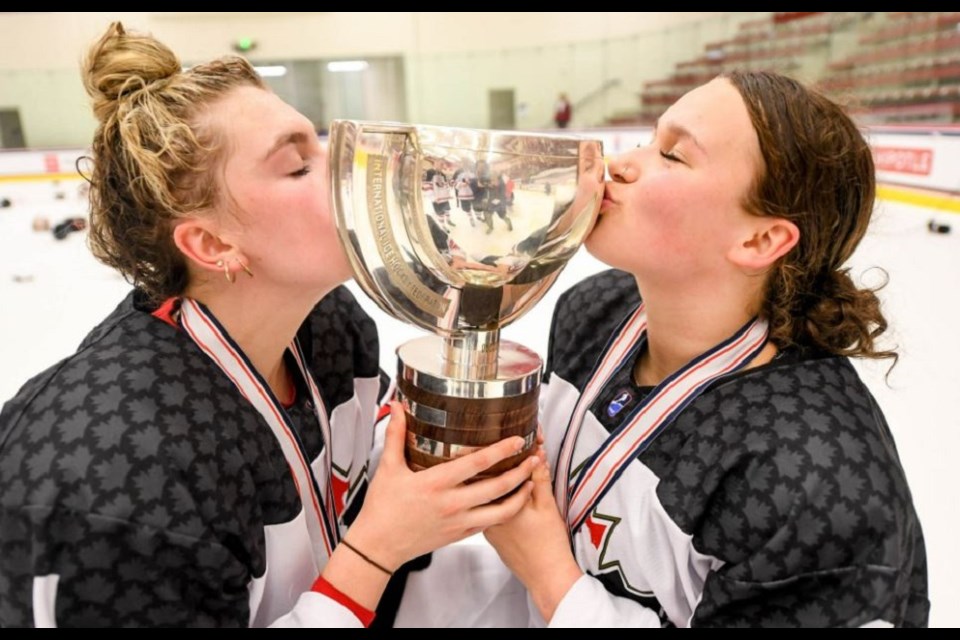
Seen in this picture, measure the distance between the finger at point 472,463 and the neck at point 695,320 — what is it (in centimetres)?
32

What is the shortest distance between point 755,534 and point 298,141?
27.9 inches

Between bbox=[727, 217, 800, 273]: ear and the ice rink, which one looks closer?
bbox=[727, 217, 800, 273]: ear

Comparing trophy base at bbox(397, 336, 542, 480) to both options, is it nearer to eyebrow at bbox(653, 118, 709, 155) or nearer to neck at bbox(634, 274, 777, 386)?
neck at bbox(634, 274, 777, 386)

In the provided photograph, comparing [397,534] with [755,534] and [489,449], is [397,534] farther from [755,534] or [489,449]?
[755,534]

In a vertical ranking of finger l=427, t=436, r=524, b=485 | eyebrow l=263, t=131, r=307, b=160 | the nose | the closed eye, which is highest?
eyebrow l=263, t=131, r=307, b=160

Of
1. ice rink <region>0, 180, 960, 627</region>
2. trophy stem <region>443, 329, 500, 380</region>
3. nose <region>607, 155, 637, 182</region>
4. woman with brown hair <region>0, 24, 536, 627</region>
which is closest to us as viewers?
woman with brown hair <region>0, 24, 536, 627</region>

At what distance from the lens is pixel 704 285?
920 mm

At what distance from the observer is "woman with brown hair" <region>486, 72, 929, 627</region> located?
736 mm

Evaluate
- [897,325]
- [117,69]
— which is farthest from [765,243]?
[897,325]

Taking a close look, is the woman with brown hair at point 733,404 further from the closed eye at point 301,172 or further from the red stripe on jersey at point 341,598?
the closed eye at point 301,172

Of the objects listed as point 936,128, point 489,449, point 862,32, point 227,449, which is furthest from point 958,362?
point 862,32

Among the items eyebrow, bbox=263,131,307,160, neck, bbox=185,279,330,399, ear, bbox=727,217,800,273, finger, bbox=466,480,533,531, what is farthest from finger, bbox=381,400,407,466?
ear, bbox=727,217,800,273

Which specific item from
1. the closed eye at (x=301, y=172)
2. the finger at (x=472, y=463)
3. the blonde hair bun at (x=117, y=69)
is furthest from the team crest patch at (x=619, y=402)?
the blonde hair bun at (x=117, y=69)

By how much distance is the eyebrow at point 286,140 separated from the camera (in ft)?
2.80
